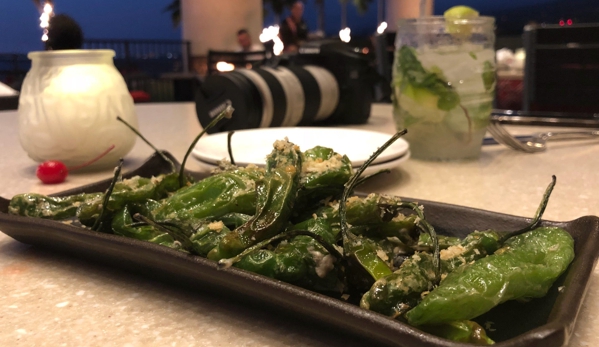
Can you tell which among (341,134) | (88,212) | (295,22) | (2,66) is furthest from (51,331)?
(2,66)

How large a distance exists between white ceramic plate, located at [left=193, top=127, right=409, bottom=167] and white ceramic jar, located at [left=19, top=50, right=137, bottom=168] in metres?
0.19

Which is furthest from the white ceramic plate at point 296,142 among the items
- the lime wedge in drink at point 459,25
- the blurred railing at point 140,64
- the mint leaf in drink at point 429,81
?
the blurred railing at point 140,64

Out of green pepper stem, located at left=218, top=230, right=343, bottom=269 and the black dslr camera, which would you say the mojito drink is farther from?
green pepper stem, located at left=218, top=230, right=343, bottom=269

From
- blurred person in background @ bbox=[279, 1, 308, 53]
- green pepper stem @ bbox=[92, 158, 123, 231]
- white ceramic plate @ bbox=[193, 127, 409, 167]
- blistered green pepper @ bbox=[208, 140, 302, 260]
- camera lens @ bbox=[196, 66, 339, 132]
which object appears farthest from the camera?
blurred person in background @ bbox=[279, 1, 308, 53]

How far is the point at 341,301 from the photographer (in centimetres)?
42

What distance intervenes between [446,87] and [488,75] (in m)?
0.11

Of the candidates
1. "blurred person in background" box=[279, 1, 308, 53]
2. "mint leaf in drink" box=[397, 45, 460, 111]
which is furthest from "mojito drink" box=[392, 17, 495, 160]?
"blurred person in background" box=[279, 1, 308, 53]

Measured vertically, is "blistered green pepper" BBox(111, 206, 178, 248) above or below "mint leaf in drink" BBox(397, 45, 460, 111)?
below

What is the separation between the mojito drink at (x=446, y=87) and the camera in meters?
1.11

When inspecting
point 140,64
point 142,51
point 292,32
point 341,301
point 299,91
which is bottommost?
point 341,301

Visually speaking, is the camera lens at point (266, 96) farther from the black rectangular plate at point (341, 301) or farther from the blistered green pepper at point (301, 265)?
the blistered green pepper at point (301, 265)

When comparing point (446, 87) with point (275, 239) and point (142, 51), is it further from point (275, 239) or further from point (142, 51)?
point (142, 51)

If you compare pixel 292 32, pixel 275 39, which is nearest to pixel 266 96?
pixel 275 39

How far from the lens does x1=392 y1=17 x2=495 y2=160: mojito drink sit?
43.6 inches
